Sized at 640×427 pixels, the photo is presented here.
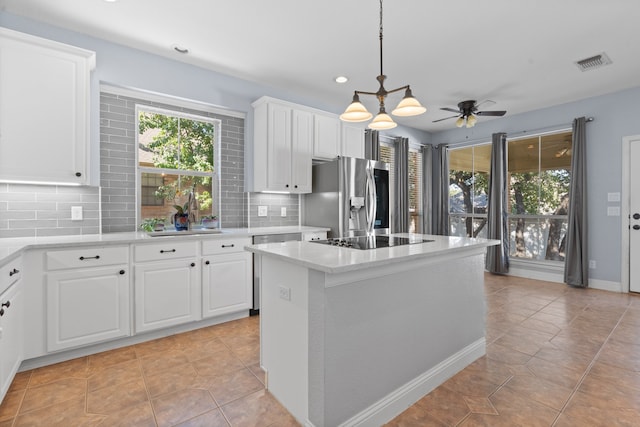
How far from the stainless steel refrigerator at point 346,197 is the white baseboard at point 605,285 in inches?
124

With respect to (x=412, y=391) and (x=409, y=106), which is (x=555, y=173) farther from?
(x=412, y=391)

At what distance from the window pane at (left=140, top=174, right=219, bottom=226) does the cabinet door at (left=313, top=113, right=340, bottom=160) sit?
1404 millimetres

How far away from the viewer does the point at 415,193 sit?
21.4ft

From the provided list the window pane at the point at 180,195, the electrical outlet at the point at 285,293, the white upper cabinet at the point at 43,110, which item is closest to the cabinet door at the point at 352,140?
the window pane at the point at 180,195

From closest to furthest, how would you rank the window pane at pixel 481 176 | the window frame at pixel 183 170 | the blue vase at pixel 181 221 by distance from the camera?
the blue vase at pixel 181 221 → the window frame at pixel 183 170 → the window pane at pixel 481 176

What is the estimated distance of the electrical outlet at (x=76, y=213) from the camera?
289 cm

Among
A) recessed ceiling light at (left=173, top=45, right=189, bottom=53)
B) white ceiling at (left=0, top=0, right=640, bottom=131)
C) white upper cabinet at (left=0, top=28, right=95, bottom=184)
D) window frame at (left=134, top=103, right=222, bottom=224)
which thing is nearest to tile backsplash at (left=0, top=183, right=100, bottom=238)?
white upper cabinet at (left=0, top=28, right=95, bottom=184)

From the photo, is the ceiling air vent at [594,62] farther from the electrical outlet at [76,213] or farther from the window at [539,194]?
the electrical outlet at [76,213]

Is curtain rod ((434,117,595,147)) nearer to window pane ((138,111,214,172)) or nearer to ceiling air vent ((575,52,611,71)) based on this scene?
ceiling air vent ((575,52,611,71))

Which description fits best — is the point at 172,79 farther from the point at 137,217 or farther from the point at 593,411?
the point at 593,411

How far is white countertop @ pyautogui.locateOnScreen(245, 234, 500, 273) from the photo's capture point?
152 cm

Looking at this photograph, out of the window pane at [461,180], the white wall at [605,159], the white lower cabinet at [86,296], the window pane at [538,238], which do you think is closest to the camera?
the white lower cabinet at [86,296]

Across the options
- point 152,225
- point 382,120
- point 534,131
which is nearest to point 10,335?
point 152,225

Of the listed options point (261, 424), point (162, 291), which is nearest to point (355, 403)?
point (261, 424)
